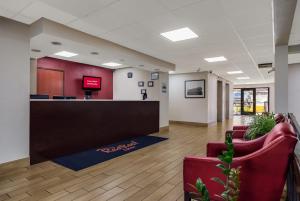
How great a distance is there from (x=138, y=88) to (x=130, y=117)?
2.31m

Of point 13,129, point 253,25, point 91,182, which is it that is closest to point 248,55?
point 253,25

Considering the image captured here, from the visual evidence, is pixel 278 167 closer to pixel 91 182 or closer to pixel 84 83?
pixel 91 182

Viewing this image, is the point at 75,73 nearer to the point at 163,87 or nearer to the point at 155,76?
the point at 155,76

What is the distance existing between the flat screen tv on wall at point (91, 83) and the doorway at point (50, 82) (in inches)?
31.2

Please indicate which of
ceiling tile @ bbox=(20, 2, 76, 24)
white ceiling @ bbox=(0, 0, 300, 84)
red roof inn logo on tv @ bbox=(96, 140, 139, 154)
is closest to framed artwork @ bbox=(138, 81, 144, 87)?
white ceiling @ bbox=(0, 0, 300, 84)

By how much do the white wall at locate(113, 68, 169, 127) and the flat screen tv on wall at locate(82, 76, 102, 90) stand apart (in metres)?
0.90

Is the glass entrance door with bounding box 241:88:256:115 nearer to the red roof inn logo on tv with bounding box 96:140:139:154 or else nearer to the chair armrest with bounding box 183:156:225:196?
the red roof inn logo on tv with bounding box 96:140:139:154

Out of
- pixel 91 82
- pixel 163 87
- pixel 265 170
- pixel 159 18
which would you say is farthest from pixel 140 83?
pixel 265 170

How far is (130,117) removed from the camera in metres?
5.39

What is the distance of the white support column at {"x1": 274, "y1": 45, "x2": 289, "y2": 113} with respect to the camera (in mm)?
3975

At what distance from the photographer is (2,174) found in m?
2.84

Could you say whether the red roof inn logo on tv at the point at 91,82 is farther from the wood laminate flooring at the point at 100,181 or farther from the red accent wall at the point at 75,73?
the wood laminate flooring at the point at 100,181

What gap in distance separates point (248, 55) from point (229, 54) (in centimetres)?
62

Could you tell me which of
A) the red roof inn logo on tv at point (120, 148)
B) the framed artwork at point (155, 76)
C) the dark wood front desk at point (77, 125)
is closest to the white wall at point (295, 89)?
the framed artwork at point (155, 76)
